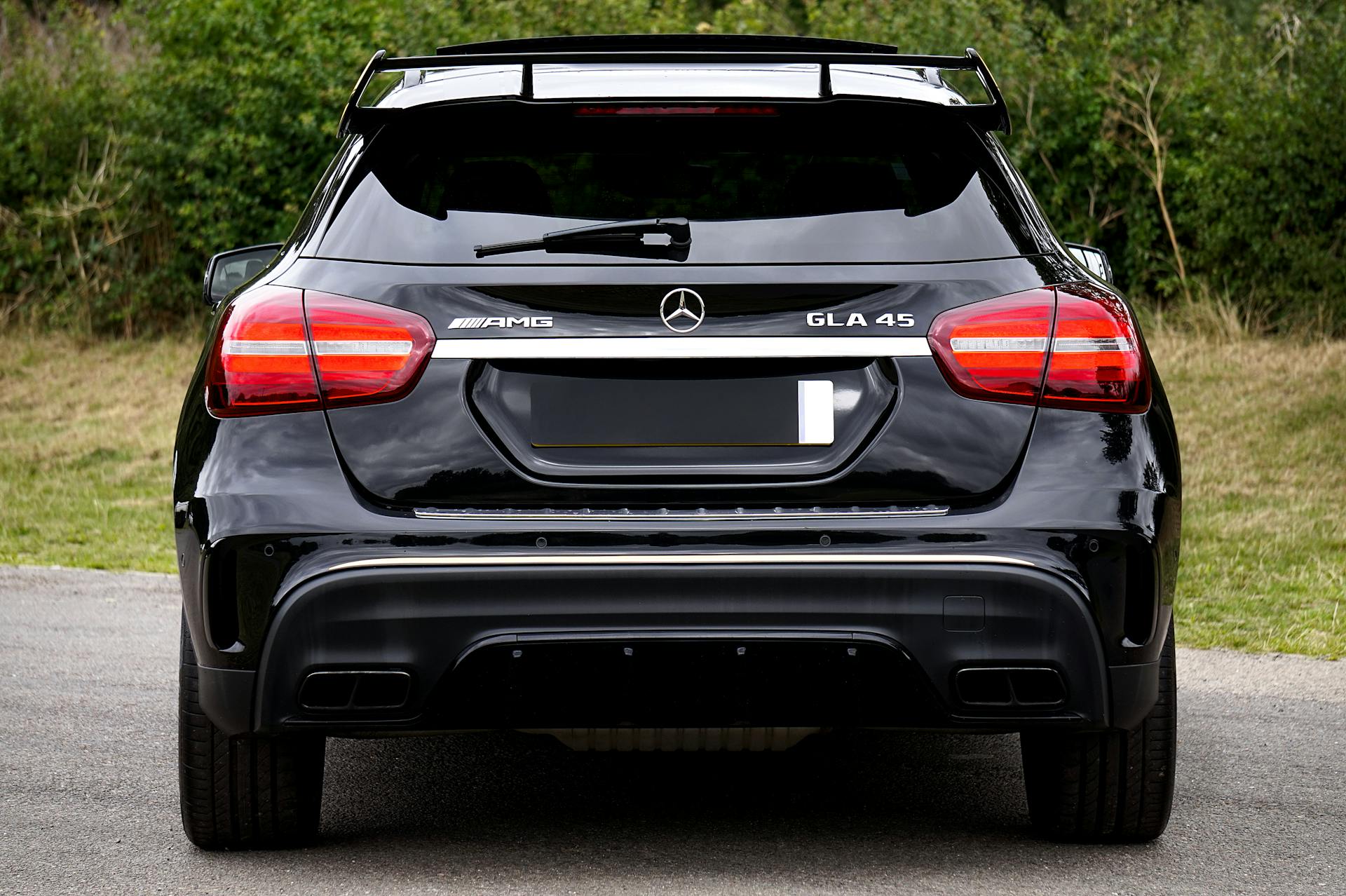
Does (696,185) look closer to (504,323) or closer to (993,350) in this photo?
(504,323)

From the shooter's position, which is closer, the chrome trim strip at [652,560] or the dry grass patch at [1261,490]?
the chrome trim strip at [652,560]

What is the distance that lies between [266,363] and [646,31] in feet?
41.6

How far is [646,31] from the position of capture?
15195 mm

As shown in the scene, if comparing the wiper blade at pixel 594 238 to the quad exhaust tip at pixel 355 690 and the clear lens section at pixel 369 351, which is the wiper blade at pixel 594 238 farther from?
the quad exhaust tip at pixel 355 690

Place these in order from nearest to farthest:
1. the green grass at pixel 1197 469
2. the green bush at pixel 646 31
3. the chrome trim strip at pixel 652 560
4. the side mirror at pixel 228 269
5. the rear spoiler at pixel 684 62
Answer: the chrome trim strip at pixel 652 560 → the rear spoiler at pixel 684 62 → the side mirror at pixel 228 269 → the green grass at pixel 1197 469 → the green bush at pixel 646 31

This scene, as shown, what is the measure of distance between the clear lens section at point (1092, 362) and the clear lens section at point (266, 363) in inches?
53.6

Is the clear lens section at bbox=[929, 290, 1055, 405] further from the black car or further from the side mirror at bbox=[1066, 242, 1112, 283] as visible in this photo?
the side mirror at bbox=[1066, 242, 1112, 283]

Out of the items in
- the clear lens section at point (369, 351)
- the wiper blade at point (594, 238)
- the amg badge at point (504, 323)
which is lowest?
the clear lens section at point (369, 351)

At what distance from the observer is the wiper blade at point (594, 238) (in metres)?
3.06

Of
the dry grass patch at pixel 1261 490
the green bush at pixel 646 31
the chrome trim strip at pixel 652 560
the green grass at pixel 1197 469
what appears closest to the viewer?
Answer: the chrome trim strip at pixel 652 560

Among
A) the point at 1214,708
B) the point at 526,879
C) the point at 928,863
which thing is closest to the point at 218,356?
the point at 526,879

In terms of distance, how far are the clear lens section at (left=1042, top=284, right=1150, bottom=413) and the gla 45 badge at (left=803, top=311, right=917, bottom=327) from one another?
0.28 meters

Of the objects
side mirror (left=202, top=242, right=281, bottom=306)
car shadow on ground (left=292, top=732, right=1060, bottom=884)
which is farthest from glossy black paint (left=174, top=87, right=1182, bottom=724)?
side mirror (left=202, top=242, right=281, bottom=306)

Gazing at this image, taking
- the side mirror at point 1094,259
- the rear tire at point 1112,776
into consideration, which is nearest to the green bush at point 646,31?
the side mirror at point 1094,259
